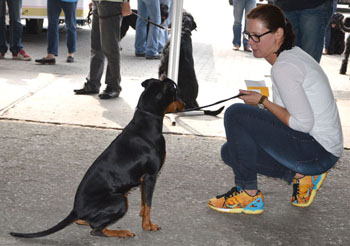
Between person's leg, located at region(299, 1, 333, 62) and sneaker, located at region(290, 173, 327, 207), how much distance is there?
5.20ft

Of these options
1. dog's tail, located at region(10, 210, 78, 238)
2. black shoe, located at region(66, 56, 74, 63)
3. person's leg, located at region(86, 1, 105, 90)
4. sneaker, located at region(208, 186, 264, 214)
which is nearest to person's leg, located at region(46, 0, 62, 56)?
black shoe, located at region(66, 56, 74, 63)

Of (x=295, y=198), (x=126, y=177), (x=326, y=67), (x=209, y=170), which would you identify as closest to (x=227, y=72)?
(x=326, y=67)

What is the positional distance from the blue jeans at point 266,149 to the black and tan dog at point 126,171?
43cm

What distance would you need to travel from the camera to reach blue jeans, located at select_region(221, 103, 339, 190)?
10.6 ft

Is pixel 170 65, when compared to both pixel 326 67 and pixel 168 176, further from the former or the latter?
pixel 326 67

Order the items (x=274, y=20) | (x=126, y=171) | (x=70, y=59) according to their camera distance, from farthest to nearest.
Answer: (x=70, y=59) < (x=274, y=20) < (x=126, y=171)

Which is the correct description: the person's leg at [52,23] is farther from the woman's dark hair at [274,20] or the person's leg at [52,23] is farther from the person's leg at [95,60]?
the woman's dark hair at [274,20]

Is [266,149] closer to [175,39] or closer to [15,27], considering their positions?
[175,39]

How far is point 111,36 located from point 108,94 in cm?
67

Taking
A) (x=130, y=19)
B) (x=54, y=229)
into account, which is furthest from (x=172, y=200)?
(x=130, y=19)

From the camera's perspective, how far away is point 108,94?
6.04 meters

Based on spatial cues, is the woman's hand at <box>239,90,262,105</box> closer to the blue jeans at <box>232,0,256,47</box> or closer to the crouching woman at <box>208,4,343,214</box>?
the crouching woman at <box>208,4,343,214</box>

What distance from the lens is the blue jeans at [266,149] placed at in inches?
127

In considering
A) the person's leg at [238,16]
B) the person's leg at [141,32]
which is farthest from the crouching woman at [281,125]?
the person's leg at [238,16]
